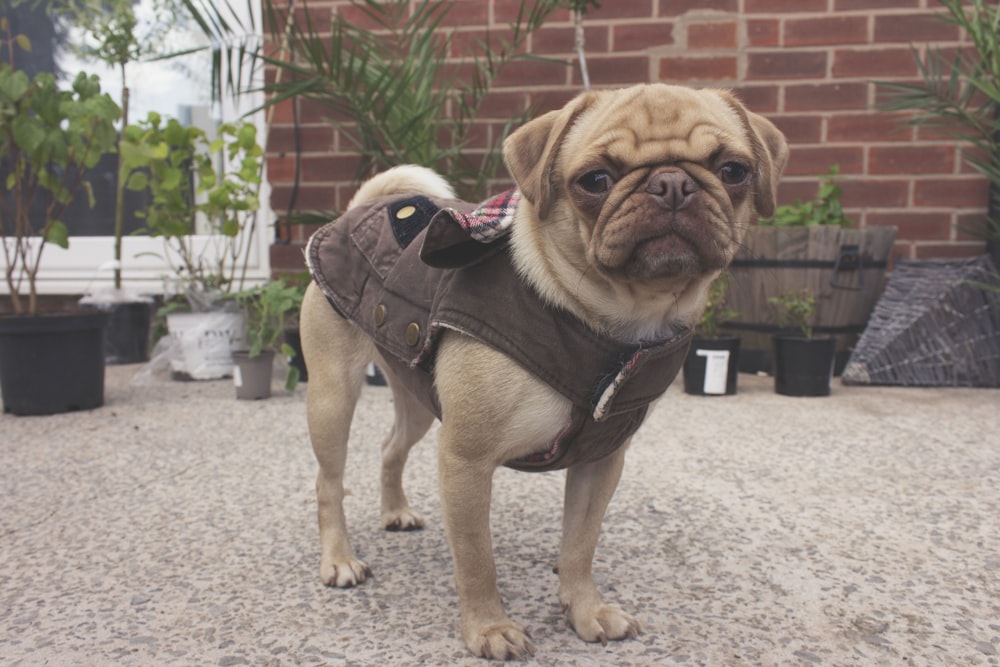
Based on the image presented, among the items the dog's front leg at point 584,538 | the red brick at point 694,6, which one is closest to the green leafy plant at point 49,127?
the dog's front leg at point 584,538

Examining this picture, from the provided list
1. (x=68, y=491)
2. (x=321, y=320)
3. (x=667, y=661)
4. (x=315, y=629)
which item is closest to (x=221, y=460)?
(x=68, y=491)

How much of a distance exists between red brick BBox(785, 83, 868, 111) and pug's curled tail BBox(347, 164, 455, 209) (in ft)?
11.1

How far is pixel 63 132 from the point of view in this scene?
12.8ft

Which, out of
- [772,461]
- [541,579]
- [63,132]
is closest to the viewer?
[541,579]

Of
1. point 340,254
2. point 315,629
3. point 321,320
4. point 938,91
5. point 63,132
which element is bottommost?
point 315,629

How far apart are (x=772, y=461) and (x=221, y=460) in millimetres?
2245

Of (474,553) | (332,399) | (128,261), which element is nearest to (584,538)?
(474,553)

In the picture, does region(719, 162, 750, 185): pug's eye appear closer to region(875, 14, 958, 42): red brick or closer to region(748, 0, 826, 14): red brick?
region(748, 0, 826, 14): red brick

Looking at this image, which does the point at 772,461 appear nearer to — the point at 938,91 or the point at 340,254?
→ the point at 340,254

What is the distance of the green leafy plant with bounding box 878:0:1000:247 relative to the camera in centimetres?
414

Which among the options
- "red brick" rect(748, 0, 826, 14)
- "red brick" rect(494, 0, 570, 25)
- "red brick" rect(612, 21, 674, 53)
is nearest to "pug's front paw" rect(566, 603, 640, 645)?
"red brick" rect(612, 21, 674, 53)

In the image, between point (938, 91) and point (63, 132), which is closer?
point (63, 132)

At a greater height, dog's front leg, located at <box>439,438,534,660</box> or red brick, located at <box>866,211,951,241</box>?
red brick, located at <box>866,211,951,241</box>

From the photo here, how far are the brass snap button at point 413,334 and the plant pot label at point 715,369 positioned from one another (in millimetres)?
2815
